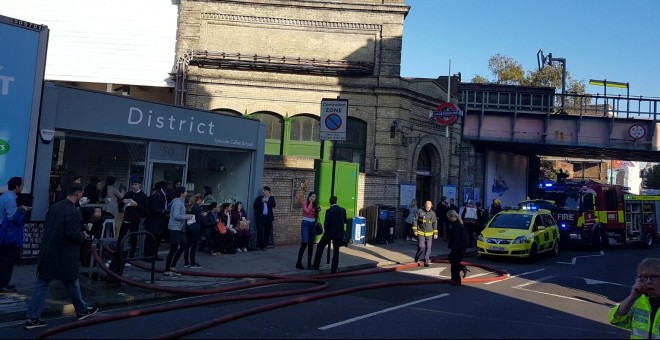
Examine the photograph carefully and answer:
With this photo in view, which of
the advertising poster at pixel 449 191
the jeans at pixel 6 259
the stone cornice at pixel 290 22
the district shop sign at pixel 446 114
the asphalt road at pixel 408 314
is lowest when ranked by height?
the asphalt road at pixel 408 314

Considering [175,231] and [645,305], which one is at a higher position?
[645,305]

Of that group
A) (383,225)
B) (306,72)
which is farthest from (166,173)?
(306,72)

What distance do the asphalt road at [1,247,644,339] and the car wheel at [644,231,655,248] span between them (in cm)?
1516

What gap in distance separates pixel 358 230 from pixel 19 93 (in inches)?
456

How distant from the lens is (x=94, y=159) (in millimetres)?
13625

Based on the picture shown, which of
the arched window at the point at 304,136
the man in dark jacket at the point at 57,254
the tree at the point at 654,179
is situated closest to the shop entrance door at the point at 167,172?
the man in dark jacket at the point at 57,254

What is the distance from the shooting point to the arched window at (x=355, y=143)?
2397cm

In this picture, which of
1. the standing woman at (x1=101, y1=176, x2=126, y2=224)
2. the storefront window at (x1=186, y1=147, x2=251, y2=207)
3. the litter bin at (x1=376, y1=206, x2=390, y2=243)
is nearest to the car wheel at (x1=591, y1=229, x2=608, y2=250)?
the litter bin at (x1=376, y1=206, x2=390, y2=243)

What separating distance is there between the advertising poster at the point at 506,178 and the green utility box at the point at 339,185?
15.5 meters

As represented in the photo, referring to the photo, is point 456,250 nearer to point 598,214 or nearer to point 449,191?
point 449,191

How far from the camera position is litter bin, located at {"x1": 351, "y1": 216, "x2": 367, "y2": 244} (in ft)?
64.1

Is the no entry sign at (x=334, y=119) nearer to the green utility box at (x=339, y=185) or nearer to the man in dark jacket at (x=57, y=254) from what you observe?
the green utility box at (x=339, y=185)

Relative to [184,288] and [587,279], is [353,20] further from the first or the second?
[184,288]

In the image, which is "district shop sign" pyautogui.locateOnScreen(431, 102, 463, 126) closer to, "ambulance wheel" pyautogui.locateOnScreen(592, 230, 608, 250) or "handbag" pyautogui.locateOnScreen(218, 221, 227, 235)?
"ambulance wheel" pyautogui.locateOnScreen(592, 230, 608, 250)
